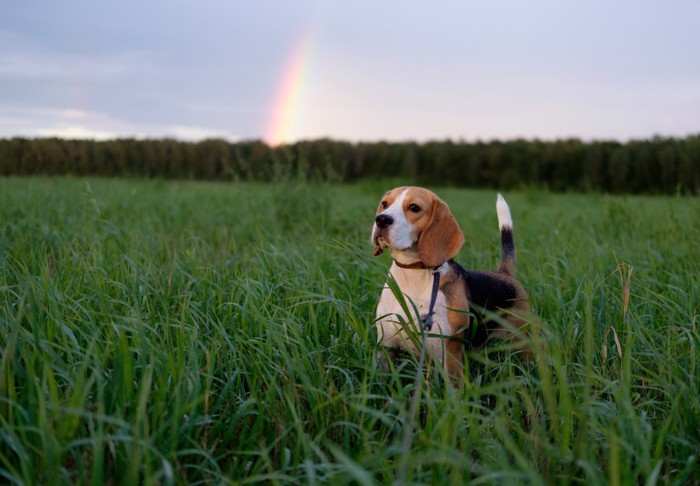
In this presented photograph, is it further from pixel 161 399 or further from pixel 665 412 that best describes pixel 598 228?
pixel 161 399

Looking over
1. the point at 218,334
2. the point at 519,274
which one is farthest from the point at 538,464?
the point at 519,274

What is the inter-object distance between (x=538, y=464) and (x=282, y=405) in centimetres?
98

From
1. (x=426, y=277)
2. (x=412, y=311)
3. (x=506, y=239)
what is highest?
(x=506, y=239)

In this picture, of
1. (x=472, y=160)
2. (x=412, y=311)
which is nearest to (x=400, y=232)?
(x=412, y=311)

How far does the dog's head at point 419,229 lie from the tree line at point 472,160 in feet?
67.1

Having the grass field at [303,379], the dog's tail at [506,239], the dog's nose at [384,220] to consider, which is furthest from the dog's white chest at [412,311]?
the dog's tail at [506,239]

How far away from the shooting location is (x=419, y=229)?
2.97 meters

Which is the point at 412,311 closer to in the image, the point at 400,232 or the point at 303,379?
the point at 400,232

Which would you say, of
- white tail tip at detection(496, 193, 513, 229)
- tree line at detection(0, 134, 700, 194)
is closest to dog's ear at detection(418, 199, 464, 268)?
white tail tip at detection(496, 193, 513, 229)

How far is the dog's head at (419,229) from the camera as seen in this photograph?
2.91m

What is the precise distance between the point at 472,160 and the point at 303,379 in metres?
29.4

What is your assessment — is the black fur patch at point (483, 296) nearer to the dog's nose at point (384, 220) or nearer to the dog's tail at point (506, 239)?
the dog's tail at point (506, 239)

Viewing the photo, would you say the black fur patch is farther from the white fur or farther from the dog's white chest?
the white fur

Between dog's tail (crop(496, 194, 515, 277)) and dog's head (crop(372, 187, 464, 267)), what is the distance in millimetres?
895
